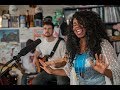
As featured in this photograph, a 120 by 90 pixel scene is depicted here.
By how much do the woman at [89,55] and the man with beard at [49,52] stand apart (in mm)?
37

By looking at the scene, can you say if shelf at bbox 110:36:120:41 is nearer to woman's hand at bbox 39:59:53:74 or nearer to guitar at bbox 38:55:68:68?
guitar at bbox 38:55:68:68

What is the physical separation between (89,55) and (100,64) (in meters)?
0.11

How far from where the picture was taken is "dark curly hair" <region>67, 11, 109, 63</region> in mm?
2068

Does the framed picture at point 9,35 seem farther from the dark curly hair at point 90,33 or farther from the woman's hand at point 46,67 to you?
the dark curly hair at point 90,33

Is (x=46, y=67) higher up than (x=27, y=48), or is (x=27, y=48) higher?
(x=27, y=48)

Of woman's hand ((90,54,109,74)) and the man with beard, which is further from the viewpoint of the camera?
the man with beard

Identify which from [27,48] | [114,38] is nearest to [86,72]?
[114,38]

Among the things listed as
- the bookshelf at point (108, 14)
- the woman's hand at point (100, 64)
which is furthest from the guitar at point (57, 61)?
the bookshelf at point (108, 14)


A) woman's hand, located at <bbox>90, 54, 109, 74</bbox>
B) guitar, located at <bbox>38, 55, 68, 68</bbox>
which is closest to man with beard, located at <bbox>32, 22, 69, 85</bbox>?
guitar, located at <bbox>38, 55, 68, 68</bbox>

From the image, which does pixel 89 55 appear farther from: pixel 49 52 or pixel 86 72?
pixel 49 52

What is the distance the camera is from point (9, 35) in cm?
213

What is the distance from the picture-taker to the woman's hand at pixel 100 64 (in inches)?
79.5

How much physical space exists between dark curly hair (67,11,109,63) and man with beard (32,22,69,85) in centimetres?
7

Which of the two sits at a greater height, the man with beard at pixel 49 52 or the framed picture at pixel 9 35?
the framed picture at pixel 9 35
